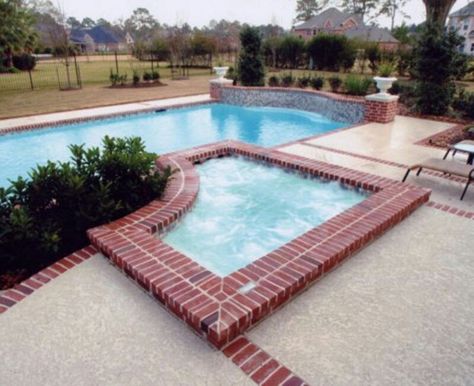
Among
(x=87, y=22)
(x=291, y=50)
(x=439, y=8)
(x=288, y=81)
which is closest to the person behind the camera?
(x=439, y=8)

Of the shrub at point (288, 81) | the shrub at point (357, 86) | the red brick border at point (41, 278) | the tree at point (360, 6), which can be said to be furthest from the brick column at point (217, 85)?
the tree at point (360, 6)

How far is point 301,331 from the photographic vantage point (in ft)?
7.59

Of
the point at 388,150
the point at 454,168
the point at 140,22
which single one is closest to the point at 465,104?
the point at 388,150

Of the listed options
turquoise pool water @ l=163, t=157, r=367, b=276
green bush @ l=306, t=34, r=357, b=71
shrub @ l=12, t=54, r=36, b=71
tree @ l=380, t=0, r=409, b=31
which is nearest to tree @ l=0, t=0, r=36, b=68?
shrub @ l=12, t=54, r=36, b=71

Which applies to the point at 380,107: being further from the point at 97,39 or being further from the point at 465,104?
the point at 97,39

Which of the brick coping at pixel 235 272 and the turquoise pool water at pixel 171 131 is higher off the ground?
the brick coping at pixel 235 272

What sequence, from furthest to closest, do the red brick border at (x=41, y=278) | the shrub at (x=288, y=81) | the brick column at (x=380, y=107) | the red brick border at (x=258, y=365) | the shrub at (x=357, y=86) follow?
the shrub at (x=288, y=81), the shrub at (x=357, y=86), the brick column at (x=380, y=107), the red brick border at (x=41, y=278), the red brick border at (x=258, y=365)

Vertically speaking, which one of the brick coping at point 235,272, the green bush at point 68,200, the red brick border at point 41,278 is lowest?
the red brick border at point 41,278

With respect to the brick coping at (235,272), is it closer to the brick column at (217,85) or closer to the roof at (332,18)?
the brick column at (217,85)

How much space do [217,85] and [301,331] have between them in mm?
11812

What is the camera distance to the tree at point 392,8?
1559 inches

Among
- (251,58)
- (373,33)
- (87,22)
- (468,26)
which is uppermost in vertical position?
(87,22)

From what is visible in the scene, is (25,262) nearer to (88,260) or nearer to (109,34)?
(88,260)

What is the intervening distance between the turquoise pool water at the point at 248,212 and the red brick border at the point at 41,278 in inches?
32.9
